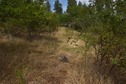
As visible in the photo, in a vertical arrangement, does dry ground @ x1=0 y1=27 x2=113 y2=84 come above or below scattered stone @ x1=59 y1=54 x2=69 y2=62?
below

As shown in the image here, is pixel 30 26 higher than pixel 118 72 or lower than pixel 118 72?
higher

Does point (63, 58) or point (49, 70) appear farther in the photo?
point (63, 58)

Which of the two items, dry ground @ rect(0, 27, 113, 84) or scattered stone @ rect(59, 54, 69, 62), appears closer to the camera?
dry ground @ rect(0, 27, 113, 84)

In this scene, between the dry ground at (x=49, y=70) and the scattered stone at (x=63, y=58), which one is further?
the scattered stone at (x=63, y=58)

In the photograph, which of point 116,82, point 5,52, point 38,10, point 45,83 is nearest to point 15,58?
point 5,52

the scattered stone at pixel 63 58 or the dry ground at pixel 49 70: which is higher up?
the scattered stone at pixel 63 58

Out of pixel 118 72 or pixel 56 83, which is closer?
pixel 56 83

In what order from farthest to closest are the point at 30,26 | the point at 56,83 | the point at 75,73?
1. the point at 30,26
2. the point at 75,73
3. the point at 56,83

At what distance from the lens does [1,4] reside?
9086mm

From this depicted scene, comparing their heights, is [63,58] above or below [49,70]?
above

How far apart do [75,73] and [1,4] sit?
378cm

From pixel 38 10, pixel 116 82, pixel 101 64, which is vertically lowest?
pixel 116 82

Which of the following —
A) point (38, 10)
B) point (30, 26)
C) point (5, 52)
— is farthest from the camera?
point (30, 26)

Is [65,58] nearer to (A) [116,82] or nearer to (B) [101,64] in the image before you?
(B) [101,64]
